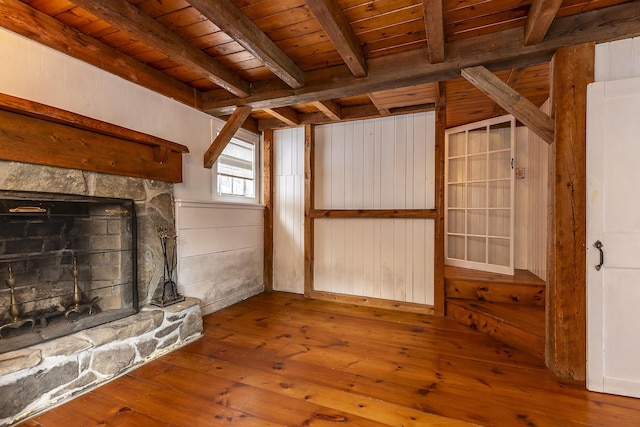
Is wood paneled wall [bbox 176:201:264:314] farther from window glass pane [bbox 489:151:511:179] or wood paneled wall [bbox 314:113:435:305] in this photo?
window glass pane [bbox 489:151:511:179]

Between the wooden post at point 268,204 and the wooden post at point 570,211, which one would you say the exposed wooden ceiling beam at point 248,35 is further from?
the wooden post at point 570,211

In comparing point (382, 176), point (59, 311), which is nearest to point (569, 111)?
point (382, 176)

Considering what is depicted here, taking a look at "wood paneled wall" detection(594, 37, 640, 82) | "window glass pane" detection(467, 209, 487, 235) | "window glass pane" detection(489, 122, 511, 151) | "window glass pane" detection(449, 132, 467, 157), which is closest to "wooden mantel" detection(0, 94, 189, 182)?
"wood paneled wall" detection(594, 37, 640, 82)

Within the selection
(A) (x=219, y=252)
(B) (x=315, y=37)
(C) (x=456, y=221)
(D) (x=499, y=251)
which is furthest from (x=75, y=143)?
(D) (x=499, y=251)

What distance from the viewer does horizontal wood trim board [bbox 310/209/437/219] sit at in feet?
10.8

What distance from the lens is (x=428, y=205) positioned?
334 centimetres

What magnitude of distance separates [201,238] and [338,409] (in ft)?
A: 7.16

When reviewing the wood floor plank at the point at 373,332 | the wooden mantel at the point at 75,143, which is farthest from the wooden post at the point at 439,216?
the wooden mantel at the point at 75,143

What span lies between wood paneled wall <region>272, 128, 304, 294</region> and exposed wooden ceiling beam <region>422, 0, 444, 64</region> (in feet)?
7.11

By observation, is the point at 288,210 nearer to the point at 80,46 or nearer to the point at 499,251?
the point at 80,46

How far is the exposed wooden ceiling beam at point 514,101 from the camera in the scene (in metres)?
2.07

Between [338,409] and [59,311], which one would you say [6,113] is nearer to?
[59,311]

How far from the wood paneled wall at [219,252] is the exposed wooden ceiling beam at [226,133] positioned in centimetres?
50

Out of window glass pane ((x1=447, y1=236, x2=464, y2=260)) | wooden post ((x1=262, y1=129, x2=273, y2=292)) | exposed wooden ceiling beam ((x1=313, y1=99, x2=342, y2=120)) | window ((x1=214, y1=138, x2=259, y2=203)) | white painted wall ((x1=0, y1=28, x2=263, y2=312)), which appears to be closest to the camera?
white painted wall ((x1=0, y1=28, x2=263, y2=312))
